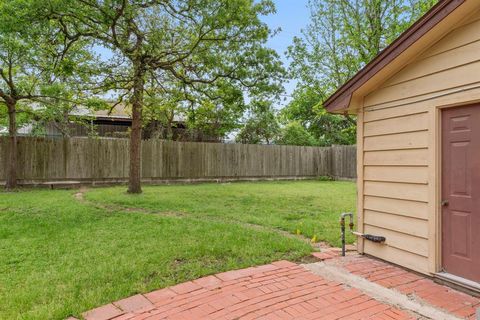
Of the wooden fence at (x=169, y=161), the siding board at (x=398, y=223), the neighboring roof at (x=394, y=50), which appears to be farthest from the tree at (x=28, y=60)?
the siding board at (x=398, y=223)

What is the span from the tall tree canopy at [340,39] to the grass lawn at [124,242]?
6482 millimetres

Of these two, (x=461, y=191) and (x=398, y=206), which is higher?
(x=461, y=191)

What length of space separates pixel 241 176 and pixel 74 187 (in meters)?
6.82

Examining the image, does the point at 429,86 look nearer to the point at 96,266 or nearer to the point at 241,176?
the point at 96,266

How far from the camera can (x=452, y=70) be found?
11.2 ft

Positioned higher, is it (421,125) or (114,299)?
(421,125)

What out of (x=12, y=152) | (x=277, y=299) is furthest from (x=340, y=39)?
(x=277, y=299)

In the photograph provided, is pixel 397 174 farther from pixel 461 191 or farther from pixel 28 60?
pixel 28 60

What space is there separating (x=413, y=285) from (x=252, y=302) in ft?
5.69

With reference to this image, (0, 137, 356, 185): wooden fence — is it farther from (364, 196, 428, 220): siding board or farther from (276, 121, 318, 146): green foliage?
(364, 196, 428, 220): siding board

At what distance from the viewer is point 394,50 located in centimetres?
372

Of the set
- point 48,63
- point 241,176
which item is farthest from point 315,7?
point 48,63

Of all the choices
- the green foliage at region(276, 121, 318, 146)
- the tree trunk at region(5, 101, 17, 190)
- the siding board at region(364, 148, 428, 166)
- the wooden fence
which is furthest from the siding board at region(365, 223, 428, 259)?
the green foliage at region(276, 121, 318, 146)

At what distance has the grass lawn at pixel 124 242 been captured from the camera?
3207 mm
